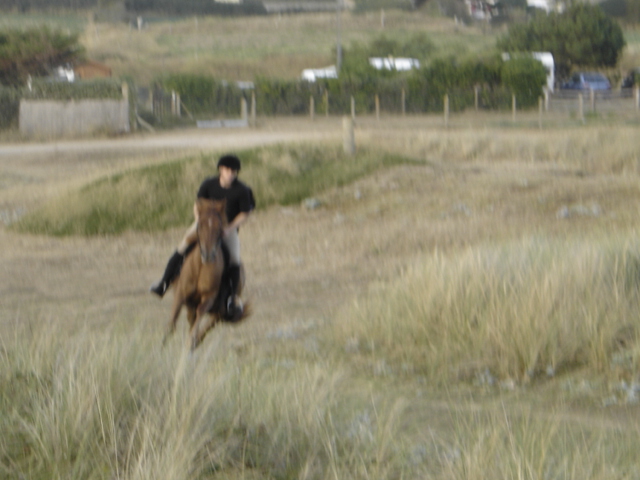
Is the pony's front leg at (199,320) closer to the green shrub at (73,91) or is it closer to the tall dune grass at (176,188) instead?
the tall dune grass at (176,188)

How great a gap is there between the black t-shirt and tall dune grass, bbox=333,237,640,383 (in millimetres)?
1811

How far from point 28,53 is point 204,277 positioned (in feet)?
137

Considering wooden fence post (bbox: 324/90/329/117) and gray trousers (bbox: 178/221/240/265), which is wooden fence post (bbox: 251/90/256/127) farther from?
gray trousers (bbox: 178/221/240/265)

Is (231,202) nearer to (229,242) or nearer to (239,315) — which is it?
(229,242)

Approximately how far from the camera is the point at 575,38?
60.4 meters

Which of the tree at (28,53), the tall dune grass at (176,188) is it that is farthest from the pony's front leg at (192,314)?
the tree at (28,53)

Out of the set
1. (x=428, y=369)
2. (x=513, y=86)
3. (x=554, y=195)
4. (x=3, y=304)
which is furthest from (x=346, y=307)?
(x=513, y=86)

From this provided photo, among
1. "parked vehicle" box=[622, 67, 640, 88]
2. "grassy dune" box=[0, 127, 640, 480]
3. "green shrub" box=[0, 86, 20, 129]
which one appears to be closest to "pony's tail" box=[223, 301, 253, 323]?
"grassy dune" box=[0, 127, 640, 480]

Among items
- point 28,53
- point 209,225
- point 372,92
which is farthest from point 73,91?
point 209,225

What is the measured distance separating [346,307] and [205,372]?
16.0 feet

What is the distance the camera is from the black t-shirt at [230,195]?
8461 millimetres

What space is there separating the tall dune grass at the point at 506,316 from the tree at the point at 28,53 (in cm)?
4058

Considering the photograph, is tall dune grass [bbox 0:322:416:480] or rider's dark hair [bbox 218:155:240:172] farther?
rider's dark hair [bbox 218:155:240:172]

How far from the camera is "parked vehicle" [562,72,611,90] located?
50.8 m
